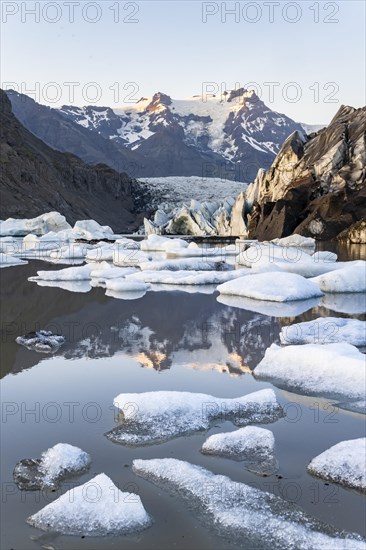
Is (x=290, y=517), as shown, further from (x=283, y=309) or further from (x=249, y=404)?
(x=283, y=309)

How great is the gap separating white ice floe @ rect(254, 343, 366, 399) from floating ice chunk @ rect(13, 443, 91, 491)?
2.37 meters

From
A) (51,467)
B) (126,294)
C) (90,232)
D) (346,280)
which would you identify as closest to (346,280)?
(346,280)

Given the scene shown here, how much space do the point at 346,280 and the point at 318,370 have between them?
24.7 feet

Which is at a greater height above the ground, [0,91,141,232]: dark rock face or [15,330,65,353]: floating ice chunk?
[0,91,141,232]: dark rock face

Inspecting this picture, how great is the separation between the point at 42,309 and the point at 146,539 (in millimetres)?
7832

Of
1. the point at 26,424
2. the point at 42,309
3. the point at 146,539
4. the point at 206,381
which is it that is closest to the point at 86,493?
the point at 146,539

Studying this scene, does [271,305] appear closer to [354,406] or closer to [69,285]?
[69,285]

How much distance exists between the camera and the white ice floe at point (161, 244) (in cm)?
2662

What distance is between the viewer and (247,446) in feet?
12.4

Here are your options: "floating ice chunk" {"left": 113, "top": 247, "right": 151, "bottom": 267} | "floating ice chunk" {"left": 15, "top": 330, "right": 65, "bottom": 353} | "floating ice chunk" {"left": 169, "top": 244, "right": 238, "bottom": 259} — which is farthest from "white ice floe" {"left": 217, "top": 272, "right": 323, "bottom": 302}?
"floating ice chunk" {"left": 169, "top": 244, "right": 238, "bottom": 259}

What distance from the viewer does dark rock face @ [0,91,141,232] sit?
68875 millimetres

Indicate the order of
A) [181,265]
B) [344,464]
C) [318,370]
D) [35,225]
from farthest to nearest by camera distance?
1. [35,225]
2. [181,265]
3. [318,370]
4. [344,464]

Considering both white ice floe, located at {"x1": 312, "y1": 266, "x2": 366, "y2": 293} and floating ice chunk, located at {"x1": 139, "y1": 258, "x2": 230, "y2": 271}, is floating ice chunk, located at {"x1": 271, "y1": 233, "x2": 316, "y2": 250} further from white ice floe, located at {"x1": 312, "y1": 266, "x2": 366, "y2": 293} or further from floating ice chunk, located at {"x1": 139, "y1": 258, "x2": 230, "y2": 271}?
white ice floe, located at {"x1": 312, "y1": 266, "x2": 366, "y2": 293}

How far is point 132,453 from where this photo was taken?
3777mm
